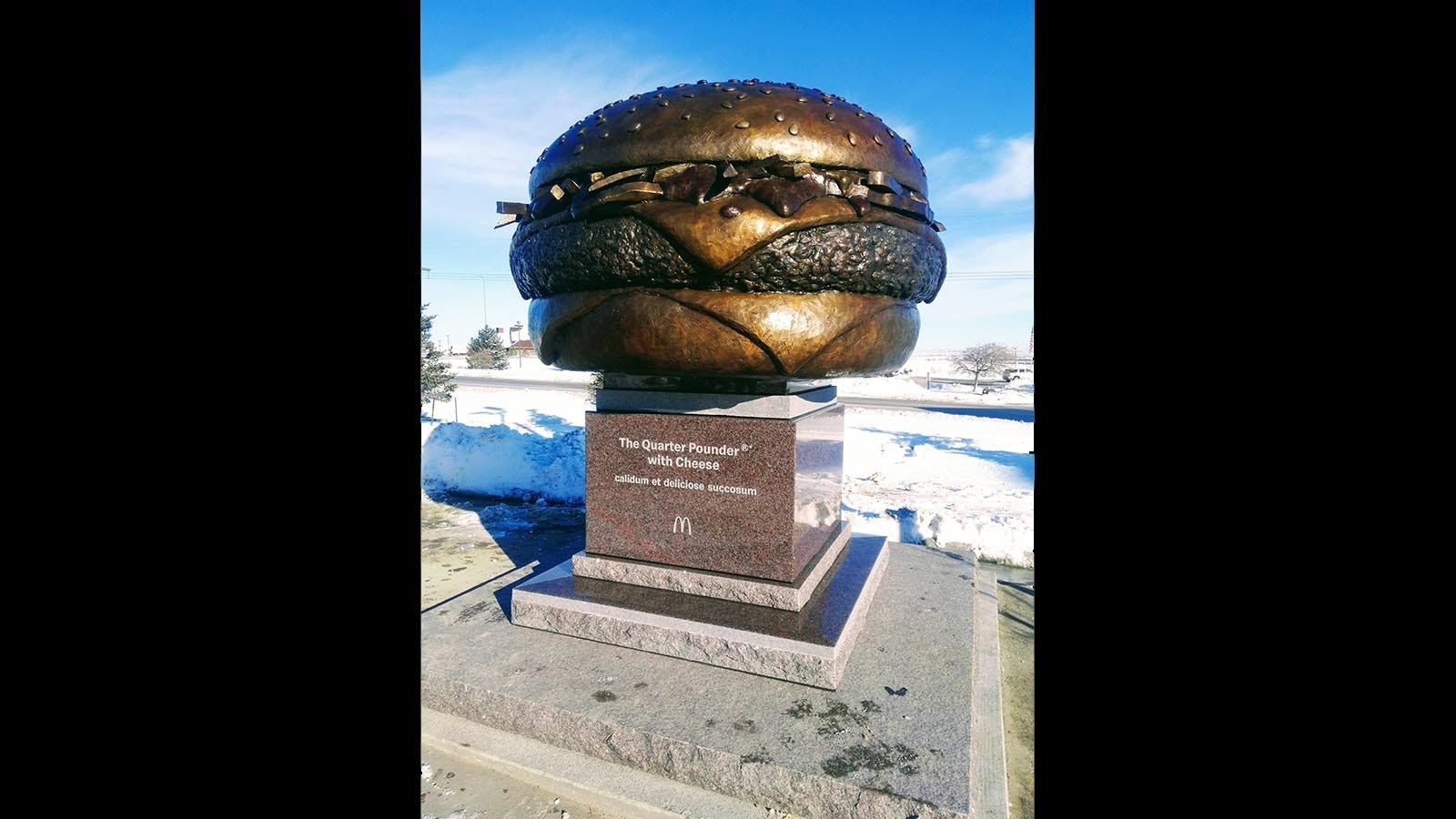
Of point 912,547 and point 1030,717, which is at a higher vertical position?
point 912,547

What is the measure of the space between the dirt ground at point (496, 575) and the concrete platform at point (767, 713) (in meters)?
0.19

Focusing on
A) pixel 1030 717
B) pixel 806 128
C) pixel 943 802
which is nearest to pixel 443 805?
pixel 943 802

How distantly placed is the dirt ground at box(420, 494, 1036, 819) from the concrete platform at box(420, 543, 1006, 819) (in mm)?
186

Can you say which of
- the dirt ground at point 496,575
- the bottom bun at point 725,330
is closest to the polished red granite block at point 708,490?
the bottom bun at point 725,330

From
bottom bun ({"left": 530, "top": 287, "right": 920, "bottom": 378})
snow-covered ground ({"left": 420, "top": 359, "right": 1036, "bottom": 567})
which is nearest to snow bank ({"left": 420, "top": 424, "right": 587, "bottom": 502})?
snow-covered ground ({"left": 420, "top": 359, "right": 1036, "bottom": 567})

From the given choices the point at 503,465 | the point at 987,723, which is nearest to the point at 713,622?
the point at 987,723

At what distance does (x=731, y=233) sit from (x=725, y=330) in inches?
19.9

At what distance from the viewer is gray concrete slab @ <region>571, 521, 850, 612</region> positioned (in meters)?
3.81

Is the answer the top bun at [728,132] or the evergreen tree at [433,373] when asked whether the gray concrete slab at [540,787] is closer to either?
the top bun at [728,132]

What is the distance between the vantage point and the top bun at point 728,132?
11.0 ft

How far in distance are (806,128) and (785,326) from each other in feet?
3.52

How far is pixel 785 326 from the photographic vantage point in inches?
133

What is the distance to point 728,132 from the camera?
334 cm

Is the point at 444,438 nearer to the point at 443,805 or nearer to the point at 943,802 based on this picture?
the point at 443,805
